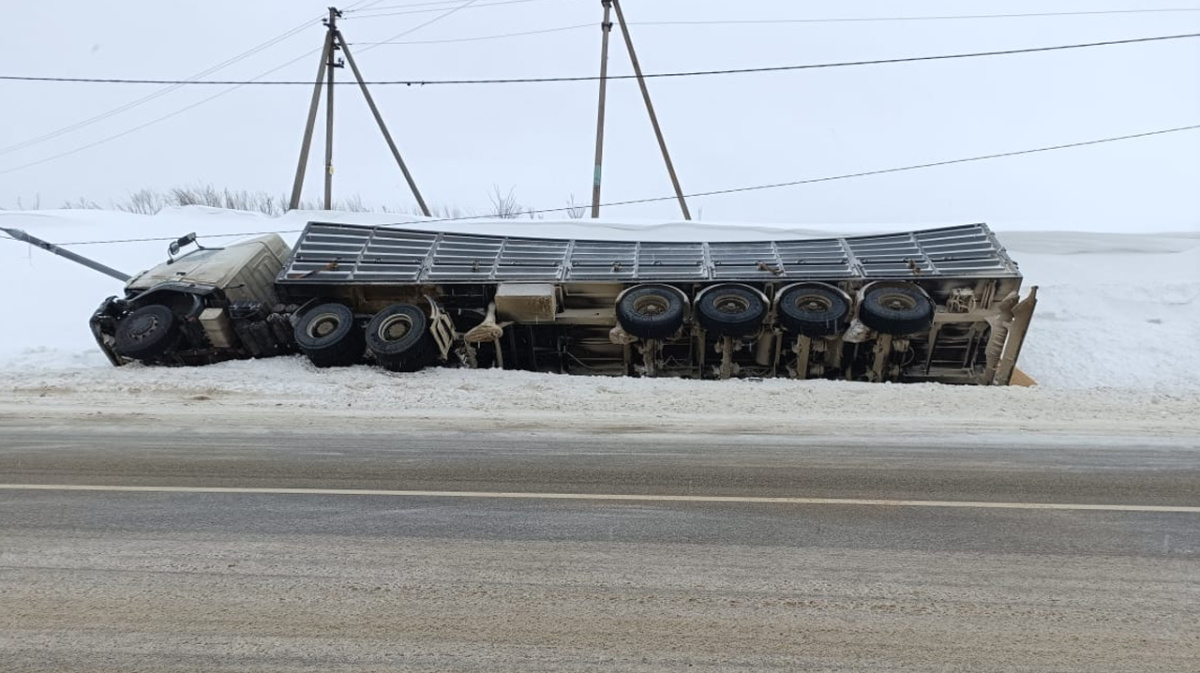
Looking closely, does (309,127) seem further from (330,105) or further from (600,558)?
(600,558)

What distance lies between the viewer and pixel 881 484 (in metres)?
5.55

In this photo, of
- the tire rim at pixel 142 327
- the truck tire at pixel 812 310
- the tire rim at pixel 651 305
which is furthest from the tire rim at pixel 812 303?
the tire rim at pixel 142 327

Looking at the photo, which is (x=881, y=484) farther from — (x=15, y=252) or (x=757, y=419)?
(x=15, y=252)

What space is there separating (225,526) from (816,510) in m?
3.84

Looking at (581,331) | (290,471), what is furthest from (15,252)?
(290,471)

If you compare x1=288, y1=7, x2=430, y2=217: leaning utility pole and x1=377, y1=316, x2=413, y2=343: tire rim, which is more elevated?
x1=288, y1=7, x2=430, y2=217: leaning utility pole

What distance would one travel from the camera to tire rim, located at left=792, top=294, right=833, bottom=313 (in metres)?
11.6

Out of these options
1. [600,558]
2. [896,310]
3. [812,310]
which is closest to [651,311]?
[812,310]

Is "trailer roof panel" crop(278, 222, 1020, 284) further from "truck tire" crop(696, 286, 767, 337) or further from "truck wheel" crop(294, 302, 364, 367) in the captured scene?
"truck wheel" crop(294, 302, 364, 367)

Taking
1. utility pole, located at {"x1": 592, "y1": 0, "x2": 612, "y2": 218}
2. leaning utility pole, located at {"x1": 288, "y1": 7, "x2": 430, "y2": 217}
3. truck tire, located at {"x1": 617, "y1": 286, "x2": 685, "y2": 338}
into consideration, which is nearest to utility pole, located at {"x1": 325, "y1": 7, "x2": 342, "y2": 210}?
leaning utility pole, located at {"x1": 288, "y1": 7, "x2": 430, "y2": 217}

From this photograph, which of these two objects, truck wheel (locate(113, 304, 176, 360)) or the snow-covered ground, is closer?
the snow-covered ground

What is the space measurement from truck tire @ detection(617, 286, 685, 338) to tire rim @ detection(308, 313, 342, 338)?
4592 millimetres

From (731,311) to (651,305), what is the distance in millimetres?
1269

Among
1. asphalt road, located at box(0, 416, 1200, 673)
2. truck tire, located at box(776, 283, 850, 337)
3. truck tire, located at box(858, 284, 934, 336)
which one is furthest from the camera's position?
truck tire, located at box(776, 283, 850, 337)
